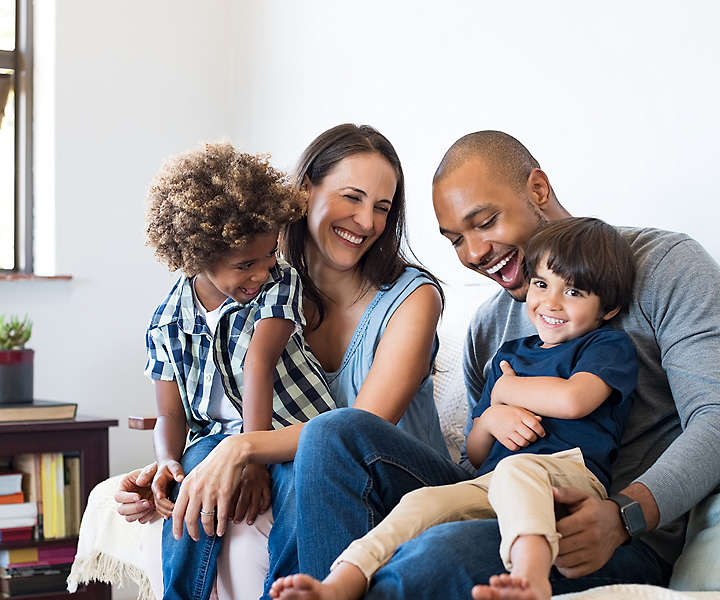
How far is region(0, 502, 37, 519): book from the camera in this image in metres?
2.55

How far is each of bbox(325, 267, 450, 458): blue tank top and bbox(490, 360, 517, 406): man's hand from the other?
1.03ft

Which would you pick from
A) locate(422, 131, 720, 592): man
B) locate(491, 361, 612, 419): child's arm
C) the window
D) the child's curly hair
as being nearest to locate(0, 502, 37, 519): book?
the window

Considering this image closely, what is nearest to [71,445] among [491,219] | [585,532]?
[491,219]

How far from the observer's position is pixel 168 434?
5.62ft

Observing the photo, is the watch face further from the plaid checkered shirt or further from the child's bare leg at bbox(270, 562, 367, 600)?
the plaid checkered shirt

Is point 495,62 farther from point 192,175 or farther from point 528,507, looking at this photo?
point 528,507

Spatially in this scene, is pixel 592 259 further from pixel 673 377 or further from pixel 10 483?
pixel 10 483

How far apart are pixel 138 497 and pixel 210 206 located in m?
0.53

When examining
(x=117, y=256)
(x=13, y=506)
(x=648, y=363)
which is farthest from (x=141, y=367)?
(x=648, y=363)

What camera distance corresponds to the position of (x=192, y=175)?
1606 millimetres

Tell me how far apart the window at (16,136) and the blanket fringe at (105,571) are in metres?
1.68

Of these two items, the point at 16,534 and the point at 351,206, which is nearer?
the point at 351,206

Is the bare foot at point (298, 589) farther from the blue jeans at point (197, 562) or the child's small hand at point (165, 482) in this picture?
the child's small hand at point (165, 482)

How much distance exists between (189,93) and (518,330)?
2279mm
